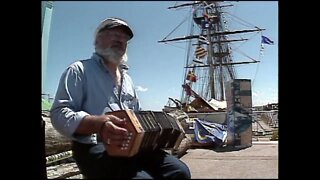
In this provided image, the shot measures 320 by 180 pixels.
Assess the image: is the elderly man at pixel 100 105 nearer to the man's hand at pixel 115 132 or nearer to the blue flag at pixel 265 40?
the man's hand at pixel 115 132

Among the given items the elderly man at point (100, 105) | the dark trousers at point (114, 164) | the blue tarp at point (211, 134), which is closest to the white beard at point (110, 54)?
the elderly man at point (100, 105)

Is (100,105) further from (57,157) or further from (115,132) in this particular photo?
(57,157)

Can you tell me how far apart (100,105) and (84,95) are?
57mm

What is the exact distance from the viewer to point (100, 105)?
116 cm

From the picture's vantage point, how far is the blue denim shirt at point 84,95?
1.11 meters

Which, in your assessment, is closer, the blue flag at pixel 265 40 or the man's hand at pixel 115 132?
the man's hand at pixel 115 132

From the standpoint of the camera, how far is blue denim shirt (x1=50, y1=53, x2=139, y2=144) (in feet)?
3.63

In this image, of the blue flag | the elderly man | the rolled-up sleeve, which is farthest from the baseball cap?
the blue flag

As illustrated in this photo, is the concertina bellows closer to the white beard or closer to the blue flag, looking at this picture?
the white beard

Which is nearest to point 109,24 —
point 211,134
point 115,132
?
point 115,132

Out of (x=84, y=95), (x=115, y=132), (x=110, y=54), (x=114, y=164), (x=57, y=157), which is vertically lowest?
(x=57, y=157)
